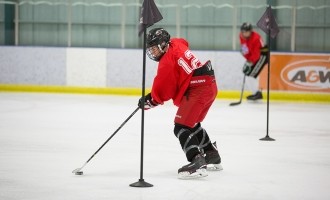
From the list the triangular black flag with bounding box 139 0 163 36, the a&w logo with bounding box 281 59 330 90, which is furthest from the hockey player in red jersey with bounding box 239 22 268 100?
the triangular black flag with bounding box 139 0 163 36

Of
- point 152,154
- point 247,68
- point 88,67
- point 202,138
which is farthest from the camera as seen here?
point 88,67

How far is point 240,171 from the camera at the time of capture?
567cm

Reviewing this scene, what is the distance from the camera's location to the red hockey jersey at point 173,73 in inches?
201

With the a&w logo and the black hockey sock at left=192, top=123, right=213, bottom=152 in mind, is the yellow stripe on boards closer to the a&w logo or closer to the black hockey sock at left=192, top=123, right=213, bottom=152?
the a&w logo

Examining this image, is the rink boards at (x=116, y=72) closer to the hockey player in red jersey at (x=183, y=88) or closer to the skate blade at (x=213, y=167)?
the skate blade at (x=213, y=167)

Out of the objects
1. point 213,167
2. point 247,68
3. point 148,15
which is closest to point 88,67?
point 247,68

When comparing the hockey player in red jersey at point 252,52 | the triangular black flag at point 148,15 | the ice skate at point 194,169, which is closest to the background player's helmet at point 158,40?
the triangular black flag at point 148,15

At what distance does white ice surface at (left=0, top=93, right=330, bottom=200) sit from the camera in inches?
189

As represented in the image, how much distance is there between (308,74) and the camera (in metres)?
12.6

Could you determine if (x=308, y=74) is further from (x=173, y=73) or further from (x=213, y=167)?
(x=173, y=73)

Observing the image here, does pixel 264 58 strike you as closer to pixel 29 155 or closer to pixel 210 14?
pixel 210 14

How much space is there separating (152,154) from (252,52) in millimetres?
6157

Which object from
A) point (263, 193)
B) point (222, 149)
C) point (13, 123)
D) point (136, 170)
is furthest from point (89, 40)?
point (263, 193)

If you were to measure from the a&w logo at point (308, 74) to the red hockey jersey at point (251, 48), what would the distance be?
0.74 meters
